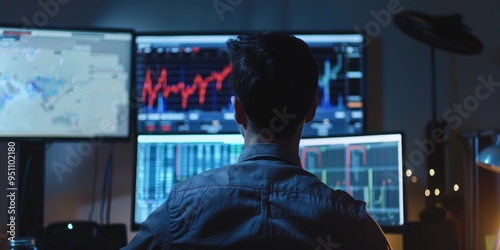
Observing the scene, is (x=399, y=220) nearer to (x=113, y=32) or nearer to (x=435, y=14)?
(x=435, y=14)

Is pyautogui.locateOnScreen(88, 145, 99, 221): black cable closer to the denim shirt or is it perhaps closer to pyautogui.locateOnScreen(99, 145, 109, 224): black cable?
pyautogui.locateOnScreen(99, 145, 109, 224): black cable

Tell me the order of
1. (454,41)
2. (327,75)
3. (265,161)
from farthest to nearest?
(327,75) → (454,41) → (265,161)

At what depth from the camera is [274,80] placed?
1.12m

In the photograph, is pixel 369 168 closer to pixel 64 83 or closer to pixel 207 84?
pixel 207 84

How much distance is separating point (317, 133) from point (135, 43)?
718 mm

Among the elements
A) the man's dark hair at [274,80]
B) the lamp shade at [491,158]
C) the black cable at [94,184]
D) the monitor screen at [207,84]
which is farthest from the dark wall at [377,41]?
the man's dark hair at [274,80]

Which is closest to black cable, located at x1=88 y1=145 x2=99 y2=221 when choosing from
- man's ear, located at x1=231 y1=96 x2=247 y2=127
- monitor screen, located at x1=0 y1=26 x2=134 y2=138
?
monitor screen, located at x1=0 y1=26 x2=134 y2=138

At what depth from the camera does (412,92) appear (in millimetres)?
2598

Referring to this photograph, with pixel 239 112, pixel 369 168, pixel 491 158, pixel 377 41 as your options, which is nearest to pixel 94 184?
pixel 369 168

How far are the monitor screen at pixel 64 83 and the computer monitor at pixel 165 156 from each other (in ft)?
0.66

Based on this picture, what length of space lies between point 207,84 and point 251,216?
4.90 feet

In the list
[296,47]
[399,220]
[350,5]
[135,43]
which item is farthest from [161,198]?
[296,47]

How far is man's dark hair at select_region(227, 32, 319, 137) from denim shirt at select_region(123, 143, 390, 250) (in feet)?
0.35

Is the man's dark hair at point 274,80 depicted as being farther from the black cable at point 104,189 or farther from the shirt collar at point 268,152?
the black cable at point 104,189
